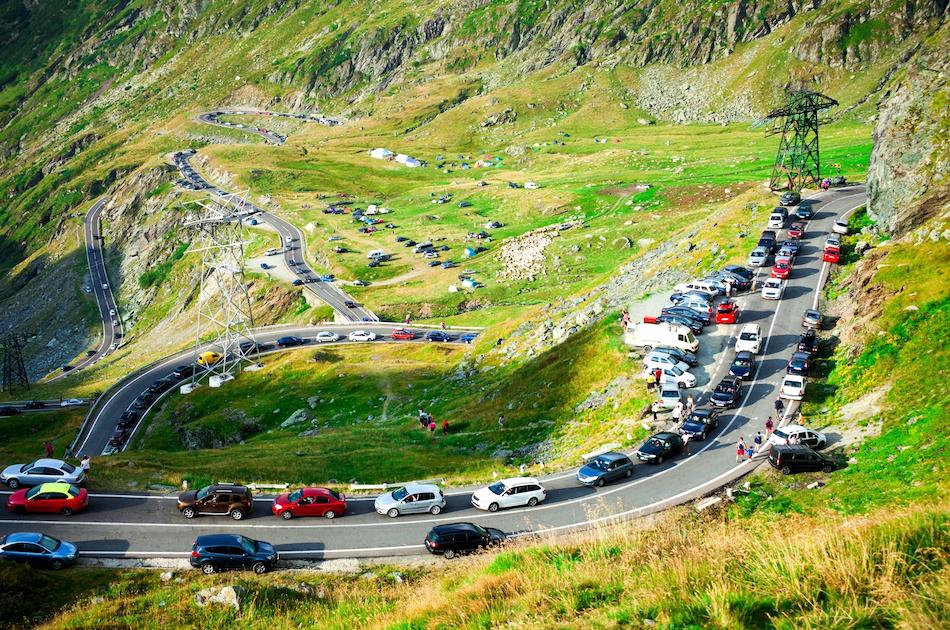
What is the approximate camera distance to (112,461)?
151 ft

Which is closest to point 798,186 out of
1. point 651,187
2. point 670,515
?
point 651,187

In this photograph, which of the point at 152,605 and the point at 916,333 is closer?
the point at 152,605

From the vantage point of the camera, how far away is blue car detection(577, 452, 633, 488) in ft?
136

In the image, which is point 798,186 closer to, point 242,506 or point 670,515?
point 670,515

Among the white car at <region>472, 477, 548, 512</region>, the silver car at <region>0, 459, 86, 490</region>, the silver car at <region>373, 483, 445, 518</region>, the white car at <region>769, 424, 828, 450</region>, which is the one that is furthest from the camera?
the white car at <region>769, 424, 828, 450</region>

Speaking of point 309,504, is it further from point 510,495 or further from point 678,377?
point 678,377

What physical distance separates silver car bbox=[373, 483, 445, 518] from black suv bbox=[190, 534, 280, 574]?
8.55 m

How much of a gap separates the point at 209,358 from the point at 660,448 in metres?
88.3

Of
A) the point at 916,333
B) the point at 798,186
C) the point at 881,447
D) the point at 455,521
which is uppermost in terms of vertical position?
the point at 798,186

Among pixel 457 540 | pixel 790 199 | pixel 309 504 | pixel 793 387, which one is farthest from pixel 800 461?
pixel 790 199

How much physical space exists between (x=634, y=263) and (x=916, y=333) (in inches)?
1809

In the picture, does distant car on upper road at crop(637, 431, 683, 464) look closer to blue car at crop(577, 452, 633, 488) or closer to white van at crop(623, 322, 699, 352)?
blue car at crop(577, 452, 633, 488)

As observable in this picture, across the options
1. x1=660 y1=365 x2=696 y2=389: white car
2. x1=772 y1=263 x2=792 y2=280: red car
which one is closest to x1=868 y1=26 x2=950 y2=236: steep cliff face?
x1=772 y1=263 x2=792 y2=280: red car

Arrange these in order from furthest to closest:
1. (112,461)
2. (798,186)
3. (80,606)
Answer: (798,186), (112,461), (80,606)
